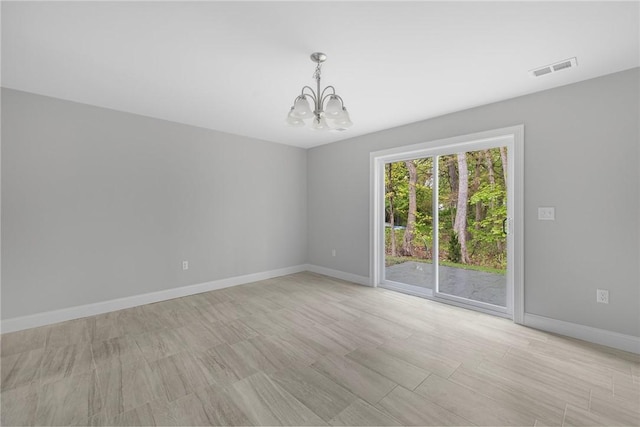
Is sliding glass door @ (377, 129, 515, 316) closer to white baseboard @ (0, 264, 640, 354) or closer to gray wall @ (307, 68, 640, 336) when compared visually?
gray wall @ (307, 68, 640, 336)

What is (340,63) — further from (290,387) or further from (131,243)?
(131,243)

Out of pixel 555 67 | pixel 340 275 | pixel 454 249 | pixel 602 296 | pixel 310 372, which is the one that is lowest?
pixel 310 372

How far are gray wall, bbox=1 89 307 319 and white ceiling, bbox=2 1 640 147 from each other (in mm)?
406

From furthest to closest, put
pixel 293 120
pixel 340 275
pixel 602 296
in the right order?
pixel 340 275, pixel 602 296, pixel 293 120

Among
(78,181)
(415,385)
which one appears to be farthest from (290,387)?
(78,181)

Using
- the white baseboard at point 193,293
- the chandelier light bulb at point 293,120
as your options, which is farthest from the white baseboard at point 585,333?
the chandelier light bulb at point 293,120

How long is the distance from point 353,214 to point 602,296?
9.96 ft

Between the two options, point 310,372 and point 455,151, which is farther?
point 455,151

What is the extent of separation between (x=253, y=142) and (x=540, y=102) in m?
3.92

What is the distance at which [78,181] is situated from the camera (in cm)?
306

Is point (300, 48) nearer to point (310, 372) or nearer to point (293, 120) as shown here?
point (293, 120)

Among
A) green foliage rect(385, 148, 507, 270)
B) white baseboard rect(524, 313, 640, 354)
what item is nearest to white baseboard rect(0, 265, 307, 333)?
green foliage rect(385, 148, 507, 270)

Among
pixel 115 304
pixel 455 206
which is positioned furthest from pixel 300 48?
pixel 115 304

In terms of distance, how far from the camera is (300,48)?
2.02 m
